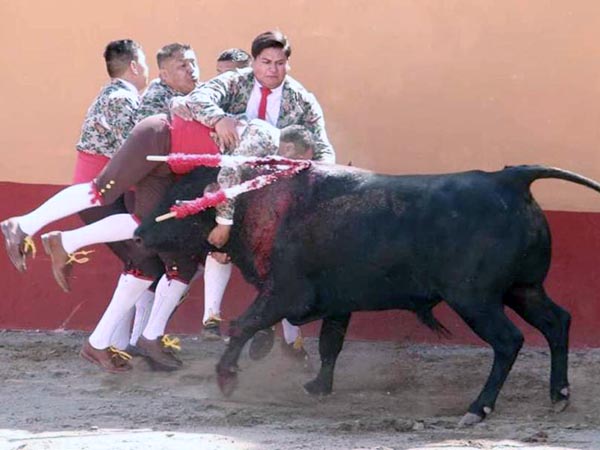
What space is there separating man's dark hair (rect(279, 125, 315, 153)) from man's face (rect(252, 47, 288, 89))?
0.30 metres

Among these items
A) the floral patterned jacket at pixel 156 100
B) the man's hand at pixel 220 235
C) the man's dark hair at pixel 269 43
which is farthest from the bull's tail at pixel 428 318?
the floral patterned jacket at pixel 156 100

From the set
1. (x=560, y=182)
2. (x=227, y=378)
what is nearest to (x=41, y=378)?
(x=227, y=378)

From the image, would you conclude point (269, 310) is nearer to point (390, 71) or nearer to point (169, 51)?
point (169, 51)

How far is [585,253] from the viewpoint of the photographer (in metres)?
8.66

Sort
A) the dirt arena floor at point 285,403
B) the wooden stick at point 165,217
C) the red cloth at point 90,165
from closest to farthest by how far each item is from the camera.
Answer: the dirt arena floor at point 285,403, the wooden stick at point 165,217, the red cloth at point 90,165

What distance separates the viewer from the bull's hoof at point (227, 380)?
7461 mm

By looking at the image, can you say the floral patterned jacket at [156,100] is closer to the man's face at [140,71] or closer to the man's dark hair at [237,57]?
the man's face at [140,71]

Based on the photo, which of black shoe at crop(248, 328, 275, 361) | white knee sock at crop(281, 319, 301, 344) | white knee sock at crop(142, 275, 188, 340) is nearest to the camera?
white knee sock at crop(142, 275, 188, 340)

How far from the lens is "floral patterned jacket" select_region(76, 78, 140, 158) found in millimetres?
8125

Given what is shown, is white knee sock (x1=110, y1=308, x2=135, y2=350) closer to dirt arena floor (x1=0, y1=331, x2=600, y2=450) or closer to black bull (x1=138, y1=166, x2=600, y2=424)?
dirt arena floor (x1=0, y1=331, x2=600, y2=450)

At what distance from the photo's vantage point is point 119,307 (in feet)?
26.3

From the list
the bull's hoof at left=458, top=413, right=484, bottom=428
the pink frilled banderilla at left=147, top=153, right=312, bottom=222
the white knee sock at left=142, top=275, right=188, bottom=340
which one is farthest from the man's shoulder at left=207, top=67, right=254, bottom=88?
the bull's hoof at left=458, top=413, right=484, bottom=428

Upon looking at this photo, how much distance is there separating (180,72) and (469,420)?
259cm

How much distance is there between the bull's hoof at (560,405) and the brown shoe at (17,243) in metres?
2.93
